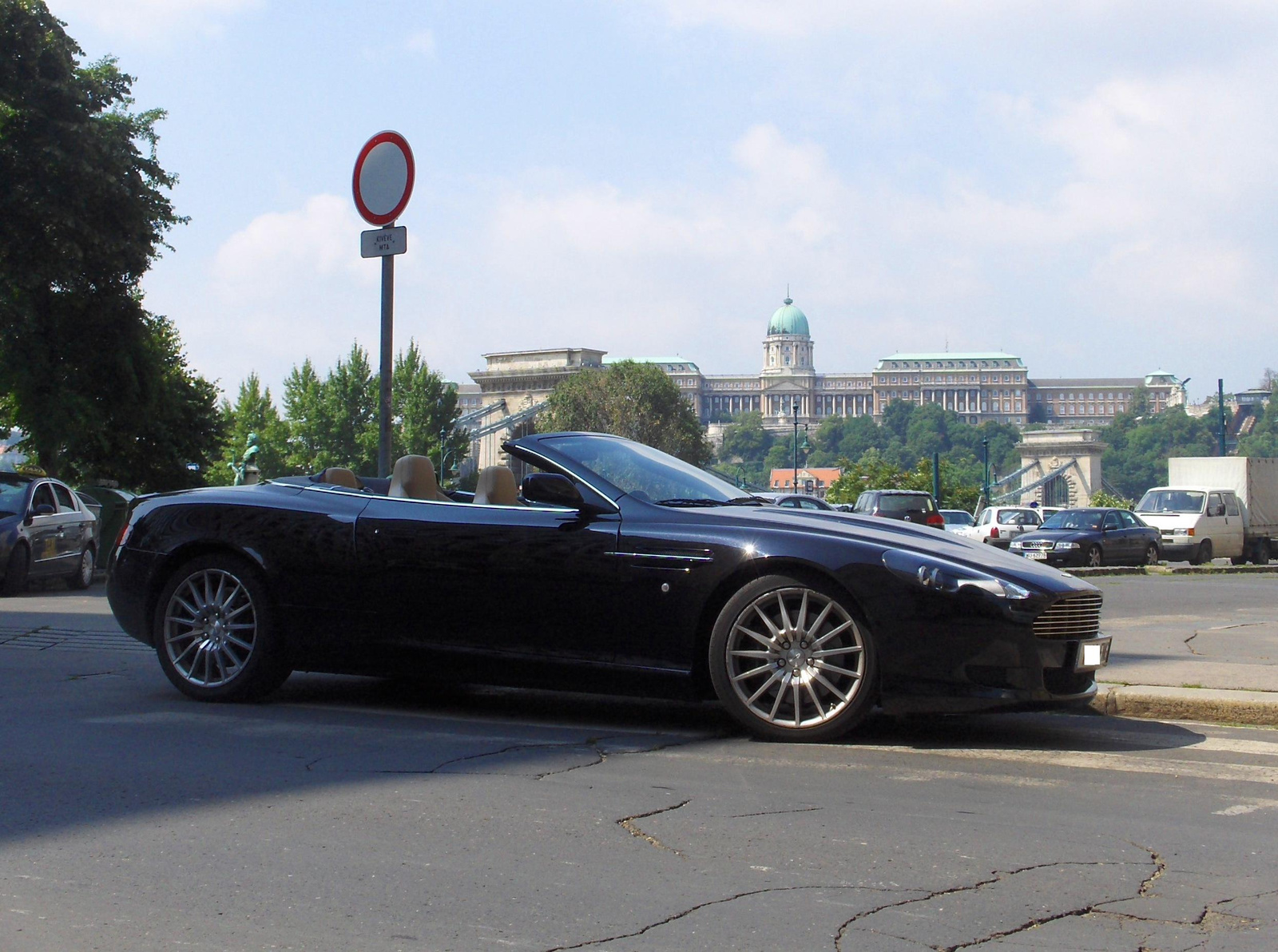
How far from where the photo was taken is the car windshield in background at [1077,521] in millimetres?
31422

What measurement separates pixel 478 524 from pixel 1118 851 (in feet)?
10.9

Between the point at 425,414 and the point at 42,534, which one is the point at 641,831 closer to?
the point at 42,534

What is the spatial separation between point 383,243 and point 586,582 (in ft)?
11.5

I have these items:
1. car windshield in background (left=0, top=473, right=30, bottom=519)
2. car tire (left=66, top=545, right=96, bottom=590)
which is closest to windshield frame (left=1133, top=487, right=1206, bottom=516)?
car tire (left=66, top=545, right=96, bottom=590)

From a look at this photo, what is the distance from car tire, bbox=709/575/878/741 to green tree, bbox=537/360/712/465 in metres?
108

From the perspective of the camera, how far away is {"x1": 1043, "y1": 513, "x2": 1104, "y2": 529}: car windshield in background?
31.4 meters

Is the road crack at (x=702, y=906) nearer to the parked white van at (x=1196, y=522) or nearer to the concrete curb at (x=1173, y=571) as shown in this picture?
the concrete curb at (x=1173, y=571)

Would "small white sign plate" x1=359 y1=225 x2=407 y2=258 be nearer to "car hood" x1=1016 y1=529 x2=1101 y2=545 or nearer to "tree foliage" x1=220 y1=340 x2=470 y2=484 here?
"car hood" x1=1016 y1=529 x2=1101 y2=545

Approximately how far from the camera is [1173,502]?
35.2m

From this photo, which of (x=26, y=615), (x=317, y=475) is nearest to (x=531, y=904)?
(x=317, y=475)

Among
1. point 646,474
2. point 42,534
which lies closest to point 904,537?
point 646,474

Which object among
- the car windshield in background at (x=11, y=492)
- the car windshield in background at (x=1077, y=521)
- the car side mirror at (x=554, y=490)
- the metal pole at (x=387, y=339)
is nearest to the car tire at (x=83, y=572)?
the car windshield in background at (x=11, y=492)

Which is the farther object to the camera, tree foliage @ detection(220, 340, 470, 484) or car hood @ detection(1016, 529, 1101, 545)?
tree foliage @ detection(220, 340, 470, 484)

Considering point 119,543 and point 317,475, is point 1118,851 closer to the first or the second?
point 317,475
